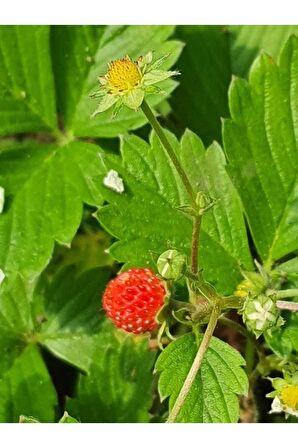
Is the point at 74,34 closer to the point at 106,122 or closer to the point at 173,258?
the point at 106,122

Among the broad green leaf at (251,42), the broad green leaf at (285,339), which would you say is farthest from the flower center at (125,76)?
the broad green leaf at (251,42)

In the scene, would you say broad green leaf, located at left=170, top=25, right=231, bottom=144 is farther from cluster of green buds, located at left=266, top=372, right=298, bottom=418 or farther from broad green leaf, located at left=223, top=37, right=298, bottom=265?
cluster of green buds, located at left=266, top=372, right=298, bottom=418

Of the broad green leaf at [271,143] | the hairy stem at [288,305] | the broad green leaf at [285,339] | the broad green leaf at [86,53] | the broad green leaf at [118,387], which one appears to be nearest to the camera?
the hairy stem at [288,305]

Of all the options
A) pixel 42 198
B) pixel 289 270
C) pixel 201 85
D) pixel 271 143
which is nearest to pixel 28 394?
pixel 42 198

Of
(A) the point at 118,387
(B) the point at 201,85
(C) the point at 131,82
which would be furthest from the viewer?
(B) the point at 201,85

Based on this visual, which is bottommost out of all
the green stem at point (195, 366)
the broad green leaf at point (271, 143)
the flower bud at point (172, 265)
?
the green stem at point (195, 366)

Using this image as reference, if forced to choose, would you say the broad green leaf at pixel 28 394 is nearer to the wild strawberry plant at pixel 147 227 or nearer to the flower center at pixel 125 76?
the wild strawberry plant at pixel 147 227

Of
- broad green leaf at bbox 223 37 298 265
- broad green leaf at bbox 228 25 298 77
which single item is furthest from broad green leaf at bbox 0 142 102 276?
broad green leaf at bbox 228 25 298 77

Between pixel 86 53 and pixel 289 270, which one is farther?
pixel 86 53

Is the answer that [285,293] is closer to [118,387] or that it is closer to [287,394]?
[287,394]
